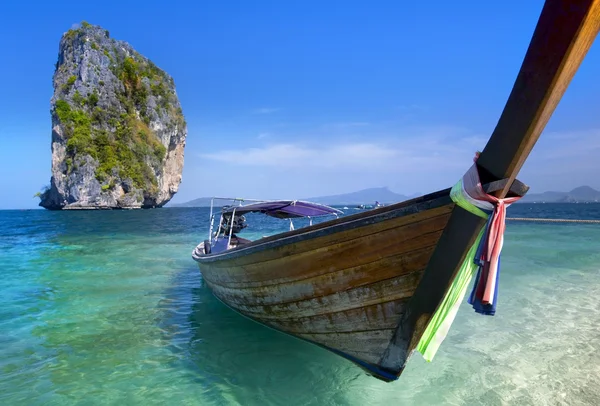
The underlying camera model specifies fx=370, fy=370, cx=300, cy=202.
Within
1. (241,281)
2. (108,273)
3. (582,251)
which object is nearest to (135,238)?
(108,273)

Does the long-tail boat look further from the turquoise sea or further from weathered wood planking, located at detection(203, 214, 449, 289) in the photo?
the turquoise sea

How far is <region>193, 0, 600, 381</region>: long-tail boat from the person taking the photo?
2.18m

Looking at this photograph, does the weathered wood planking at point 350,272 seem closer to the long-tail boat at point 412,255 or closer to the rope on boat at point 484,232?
the long-tail boat at point 412,255

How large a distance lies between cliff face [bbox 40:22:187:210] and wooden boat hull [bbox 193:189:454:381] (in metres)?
67.6

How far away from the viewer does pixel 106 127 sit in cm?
6681

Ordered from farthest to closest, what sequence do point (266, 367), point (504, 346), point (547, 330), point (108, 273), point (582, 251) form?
1. point (582, 251)
2. point (108, 273)
3. point (547, 330)
4. point (504, 346)
5. point (266, 367)

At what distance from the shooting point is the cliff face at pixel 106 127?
63.1 metres

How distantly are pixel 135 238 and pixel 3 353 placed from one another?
17.7m

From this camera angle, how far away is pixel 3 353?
5723mm

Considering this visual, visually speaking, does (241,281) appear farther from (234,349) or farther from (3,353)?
(3,353)

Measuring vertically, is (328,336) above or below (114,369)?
above

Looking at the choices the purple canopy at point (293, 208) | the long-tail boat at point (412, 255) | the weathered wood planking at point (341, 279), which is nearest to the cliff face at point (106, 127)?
the purple canopy at point (293, 208)

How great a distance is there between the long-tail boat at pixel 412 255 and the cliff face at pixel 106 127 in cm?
6777

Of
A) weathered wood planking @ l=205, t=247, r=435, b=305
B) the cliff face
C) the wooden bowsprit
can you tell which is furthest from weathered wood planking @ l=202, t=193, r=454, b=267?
the cliff face
